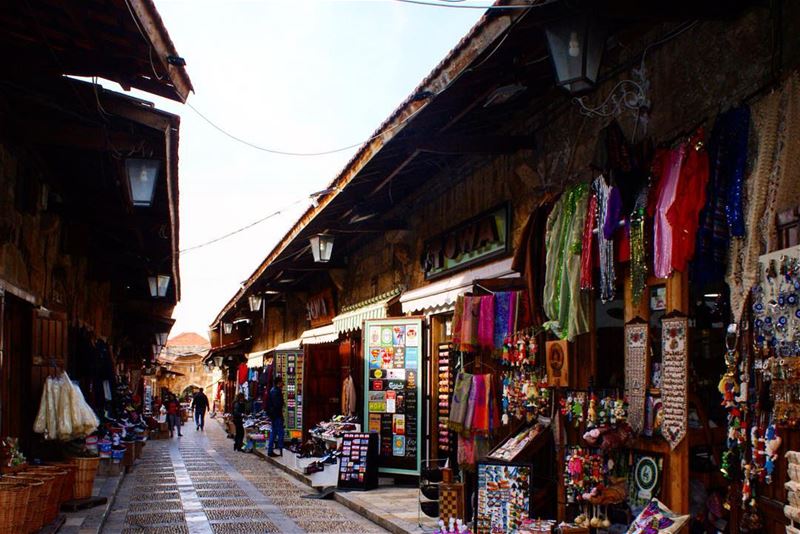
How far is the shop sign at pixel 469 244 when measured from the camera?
10109 mm

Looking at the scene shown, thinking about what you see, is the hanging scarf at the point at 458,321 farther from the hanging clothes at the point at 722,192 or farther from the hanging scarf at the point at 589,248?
the hanging clothes at the point at 722,192

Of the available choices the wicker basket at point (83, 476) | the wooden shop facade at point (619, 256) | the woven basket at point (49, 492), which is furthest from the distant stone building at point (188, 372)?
the wooden shop facade at point (619, 256)

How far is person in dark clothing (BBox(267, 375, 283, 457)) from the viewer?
1955 centimetres

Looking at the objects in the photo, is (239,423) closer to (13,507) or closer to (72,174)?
(72,174)

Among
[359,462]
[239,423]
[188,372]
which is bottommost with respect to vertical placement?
[239,423]

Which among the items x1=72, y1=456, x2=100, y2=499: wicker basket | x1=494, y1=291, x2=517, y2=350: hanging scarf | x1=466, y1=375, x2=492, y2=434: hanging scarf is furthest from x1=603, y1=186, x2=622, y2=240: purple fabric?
x1=72, y1=456, x2=100, y2=499: wicker basket

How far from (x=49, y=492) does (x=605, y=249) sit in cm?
557

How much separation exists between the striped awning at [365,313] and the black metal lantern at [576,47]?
321 inches

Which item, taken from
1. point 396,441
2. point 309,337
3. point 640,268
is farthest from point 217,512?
point 309,337

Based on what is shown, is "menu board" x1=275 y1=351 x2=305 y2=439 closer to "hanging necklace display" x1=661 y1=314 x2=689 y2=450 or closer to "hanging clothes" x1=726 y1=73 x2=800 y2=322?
"hanging necklace display" x1=661 y1=314 x2=689 y2=450

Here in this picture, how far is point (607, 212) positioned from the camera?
6785 millimetres

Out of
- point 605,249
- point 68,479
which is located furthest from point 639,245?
point 68,479

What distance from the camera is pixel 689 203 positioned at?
5930 millimetres

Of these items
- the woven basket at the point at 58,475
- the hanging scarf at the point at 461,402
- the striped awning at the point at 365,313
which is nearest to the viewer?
the woven basket at the point at 58,475
